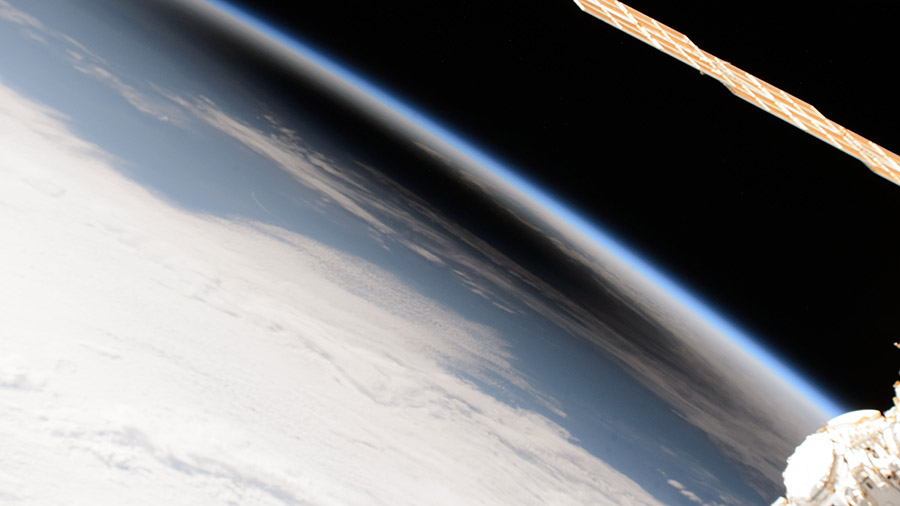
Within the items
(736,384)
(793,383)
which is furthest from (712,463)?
(736,384)

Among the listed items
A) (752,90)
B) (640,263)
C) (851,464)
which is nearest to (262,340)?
(752,90)

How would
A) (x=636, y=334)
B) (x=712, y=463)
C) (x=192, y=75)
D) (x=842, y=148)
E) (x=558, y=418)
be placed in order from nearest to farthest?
(x=842, y=148) < (x=558, y=418) < (x=712, y=463) < (x=192, y=75) < (x=636, y=334)

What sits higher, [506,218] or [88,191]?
[506,218]

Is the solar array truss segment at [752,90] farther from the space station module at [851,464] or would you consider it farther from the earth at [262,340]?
the earth at [262,340]

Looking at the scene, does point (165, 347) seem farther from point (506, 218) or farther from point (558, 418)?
point (506, 218)

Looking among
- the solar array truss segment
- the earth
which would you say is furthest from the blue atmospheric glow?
the solar array truss segment

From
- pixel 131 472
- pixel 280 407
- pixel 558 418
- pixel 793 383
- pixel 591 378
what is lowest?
pixel 131 472

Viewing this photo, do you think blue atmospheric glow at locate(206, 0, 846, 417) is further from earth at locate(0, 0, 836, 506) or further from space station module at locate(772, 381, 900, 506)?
space station module at locate(772, 381, 900, 506)

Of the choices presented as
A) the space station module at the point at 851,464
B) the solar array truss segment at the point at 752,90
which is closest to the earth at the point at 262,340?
the space station module at the point at 851,464

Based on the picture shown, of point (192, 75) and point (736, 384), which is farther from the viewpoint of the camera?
point (736, 384)
